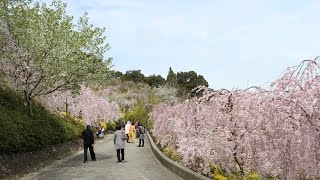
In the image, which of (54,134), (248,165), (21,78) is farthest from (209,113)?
(54,134)

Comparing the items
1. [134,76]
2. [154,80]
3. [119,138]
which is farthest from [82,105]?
[134,76]

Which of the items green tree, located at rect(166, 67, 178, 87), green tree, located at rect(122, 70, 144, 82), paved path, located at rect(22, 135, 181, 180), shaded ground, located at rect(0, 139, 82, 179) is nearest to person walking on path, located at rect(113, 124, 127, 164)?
paved path, located at rect(22, 135, 181, 180)

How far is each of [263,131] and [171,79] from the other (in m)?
85.1

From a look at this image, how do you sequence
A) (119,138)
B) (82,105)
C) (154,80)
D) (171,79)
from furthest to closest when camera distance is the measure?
(154,80)
(171,79)
(82,105)
(119,138)

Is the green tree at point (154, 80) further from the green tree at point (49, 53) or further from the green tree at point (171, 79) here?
the green tree at point (49, 53)

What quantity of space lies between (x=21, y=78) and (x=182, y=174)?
383 inches

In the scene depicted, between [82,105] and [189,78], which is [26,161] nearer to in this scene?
[82,105]

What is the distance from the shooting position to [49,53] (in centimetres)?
1916

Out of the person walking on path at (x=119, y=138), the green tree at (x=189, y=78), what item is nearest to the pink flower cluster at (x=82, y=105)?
the person walking on path at (x=119, y=138)

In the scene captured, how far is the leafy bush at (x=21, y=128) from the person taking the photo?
15.8 meters

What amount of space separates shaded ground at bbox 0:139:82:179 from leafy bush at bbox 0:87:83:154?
0.27 metres

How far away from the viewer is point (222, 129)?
40.9ft

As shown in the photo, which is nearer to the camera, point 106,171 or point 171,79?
point 106,171

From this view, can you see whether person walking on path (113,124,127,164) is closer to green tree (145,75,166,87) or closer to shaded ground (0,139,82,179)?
shaded ground (0,139,82,179)
